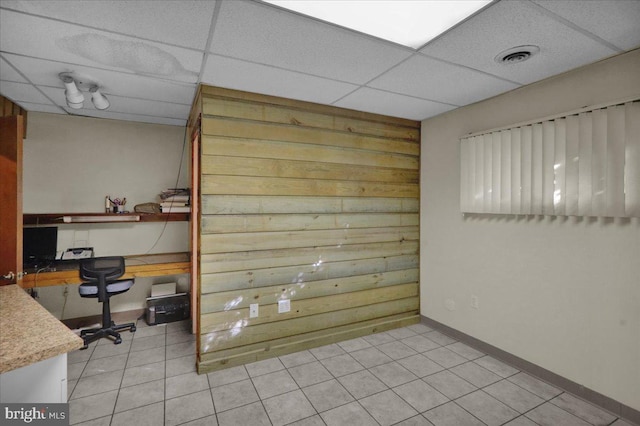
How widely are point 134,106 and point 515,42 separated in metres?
3.46

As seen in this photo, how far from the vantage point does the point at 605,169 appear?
2223 mm

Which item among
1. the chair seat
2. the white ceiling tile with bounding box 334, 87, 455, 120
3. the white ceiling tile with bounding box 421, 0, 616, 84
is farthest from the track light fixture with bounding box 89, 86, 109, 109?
the white ceiling tile with bounding box 421, 0, 616, 84

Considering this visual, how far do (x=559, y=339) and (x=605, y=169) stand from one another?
137 cm

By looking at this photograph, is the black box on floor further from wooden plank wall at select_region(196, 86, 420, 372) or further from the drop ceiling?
the drop ceiling

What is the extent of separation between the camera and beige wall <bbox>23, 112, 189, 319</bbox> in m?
3.59

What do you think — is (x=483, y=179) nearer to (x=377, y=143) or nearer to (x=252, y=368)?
(x=377, y=143)

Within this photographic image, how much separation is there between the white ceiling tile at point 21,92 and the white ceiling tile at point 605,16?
3925 mm

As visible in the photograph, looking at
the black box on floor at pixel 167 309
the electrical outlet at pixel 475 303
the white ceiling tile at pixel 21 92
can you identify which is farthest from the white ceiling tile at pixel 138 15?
the electrical outlet at pixel 475 303

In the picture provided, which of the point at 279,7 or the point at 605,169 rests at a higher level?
the point at 279,7

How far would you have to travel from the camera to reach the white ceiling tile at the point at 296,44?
173 centimetres

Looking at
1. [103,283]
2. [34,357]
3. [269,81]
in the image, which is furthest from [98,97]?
[34,357]

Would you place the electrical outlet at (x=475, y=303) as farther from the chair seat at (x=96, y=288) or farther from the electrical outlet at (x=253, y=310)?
the chair seat at (x=96, y=288)

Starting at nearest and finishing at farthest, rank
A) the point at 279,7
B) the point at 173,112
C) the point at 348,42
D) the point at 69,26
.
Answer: the point at 279,7, the point at 69,26, the point at 348,42, the point at 173,112

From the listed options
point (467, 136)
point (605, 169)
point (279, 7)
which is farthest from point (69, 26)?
point (605, 169)
